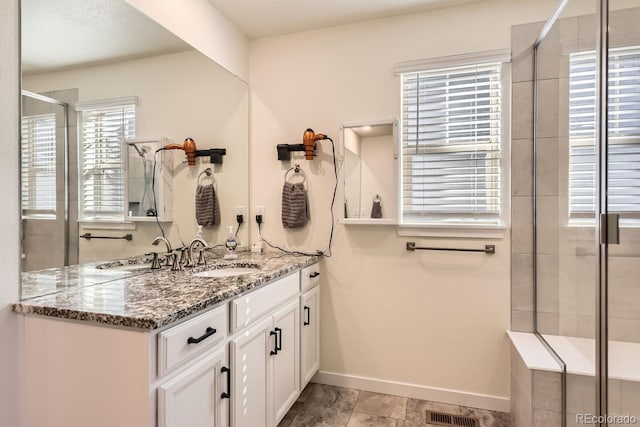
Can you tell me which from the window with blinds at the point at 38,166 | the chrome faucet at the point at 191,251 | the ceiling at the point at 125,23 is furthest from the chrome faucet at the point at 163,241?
the ceiling at the point at 125,23

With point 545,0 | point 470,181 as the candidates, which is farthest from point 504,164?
point 545,0

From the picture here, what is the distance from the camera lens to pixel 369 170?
2420 millimetres

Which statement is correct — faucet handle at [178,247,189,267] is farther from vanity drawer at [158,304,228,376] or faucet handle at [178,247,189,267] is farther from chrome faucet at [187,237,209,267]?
vanity drawer at [158,304,228,376]

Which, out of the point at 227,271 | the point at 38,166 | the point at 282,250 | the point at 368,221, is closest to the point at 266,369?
the point at 227,271

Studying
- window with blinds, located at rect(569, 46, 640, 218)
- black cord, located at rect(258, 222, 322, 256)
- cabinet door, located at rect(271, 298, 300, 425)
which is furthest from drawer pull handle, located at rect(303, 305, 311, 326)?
window with blinds, located at rect(569, 46, 640, 218)

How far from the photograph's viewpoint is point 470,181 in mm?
2254

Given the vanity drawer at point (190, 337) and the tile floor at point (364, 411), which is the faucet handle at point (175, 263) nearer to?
the vanity drawer at point (190, 337)

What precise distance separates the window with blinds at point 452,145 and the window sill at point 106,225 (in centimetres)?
166

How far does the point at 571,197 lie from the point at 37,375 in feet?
8.22

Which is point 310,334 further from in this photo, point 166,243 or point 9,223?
point 9,223

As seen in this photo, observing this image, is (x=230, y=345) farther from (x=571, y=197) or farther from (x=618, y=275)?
(x=571, y=197)

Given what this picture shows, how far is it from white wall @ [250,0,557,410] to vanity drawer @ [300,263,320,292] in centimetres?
9

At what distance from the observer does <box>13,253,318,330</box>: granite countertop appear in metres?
1.12

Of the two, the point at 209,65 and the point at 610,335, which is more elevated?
the point at 209,65
